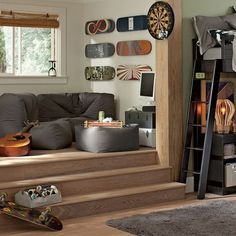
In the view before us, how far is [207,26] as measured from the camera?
671cm

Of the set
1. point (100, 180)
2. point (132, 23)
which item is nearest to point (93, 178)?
point (100, 180)

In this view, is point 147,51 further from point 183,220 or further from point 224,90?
point 183,220

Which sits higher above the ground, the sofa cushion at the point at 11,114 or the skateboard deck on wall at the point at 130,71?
the skateboard deck on wall at the point at 130,71

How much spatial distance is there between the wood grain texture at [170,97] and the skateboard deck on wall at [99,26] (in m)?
1.70

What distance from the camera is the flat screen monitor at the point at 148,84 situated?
7.30 meters

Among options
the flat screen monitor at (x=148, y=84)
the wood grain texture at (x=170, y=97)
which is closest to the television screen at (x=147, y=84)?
the flat screen monitor at (x=148, y=84)

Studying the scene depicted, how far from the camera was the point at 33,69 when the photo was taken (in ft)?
28.1

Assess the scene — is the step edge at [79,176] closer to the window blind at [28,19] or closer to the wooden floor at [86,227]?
the wooden floor at [86,227]

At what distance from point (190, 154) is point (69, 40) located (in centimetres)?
282

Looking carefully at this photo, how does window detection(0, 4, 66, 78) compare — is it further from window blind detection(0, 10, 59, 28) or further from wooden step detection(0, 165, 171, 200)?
wooden step detection(0, 165, 171, 200)

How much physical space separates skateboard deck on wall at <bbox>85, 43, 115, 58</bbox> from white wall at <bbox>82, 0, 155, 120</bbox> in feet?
0.21

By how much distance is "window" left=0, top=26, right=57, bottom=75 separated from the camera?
8.30 meters

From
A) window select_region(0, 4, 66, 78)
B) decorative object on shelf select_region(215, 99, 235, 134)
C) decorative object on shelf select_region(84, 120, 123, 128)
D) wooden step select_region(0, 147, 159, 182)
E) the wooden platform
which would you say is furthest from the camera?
window select_region(0, 4, 66, 78)

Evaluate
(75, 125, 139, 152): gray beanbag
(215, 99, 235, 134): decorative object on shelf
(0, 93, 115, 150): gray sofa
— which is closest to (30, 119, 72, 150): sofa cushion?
(0, 93, 115, 150): gray sofa
